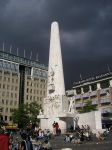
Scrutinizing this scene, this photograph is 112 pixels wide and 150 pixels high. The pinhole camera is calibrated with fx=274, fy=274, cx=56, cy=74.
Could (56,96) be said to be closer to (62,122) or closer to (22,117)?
(62,122)

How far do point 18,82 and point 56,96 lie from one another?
71.7 metres

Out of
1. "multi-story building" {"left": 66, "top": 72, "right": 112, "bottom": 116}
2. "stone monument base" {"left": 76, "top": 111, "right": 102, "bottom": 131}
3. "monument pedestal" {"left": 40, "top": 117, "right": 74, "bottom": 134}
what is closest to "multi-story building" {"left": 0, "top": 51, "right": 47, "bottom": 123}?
"multi-story building" {"left": 66, "top": 72, "right": 112, "bottom": 116}

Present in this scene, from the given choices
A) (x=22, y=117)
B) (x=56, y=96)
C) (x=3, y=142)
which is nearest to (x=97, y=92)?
(x=22, y=117)

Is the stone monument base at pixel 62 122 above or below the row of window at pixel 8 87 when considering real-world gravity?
below

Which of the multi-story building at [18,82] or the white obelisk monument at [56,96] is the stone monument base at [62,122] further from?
the multi-story building at [18,82]

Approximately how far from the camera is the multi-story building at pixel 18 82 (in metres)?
104

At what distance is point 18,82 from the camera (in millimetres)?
110375

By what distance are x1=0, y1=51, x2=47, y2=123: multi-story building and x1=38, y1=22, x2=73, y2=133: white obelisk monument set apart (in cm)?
6151

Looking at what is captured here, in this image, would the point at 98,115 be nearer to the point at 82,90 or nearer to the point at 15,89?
the point at 82,90

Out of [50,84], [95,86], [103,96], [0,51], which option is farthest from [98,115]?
[0,51]

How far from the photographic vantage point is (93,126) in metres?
37.4

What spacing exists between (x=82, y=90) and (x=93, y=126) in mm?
63714

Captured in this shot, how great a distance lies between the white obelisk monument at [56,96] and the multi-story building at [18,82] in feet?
202

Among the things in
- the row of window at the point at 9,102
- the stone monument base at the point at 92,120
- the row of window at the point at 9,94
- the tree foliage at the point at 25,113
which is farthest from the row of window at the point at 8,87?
the stone monument base at the point at 92,120
